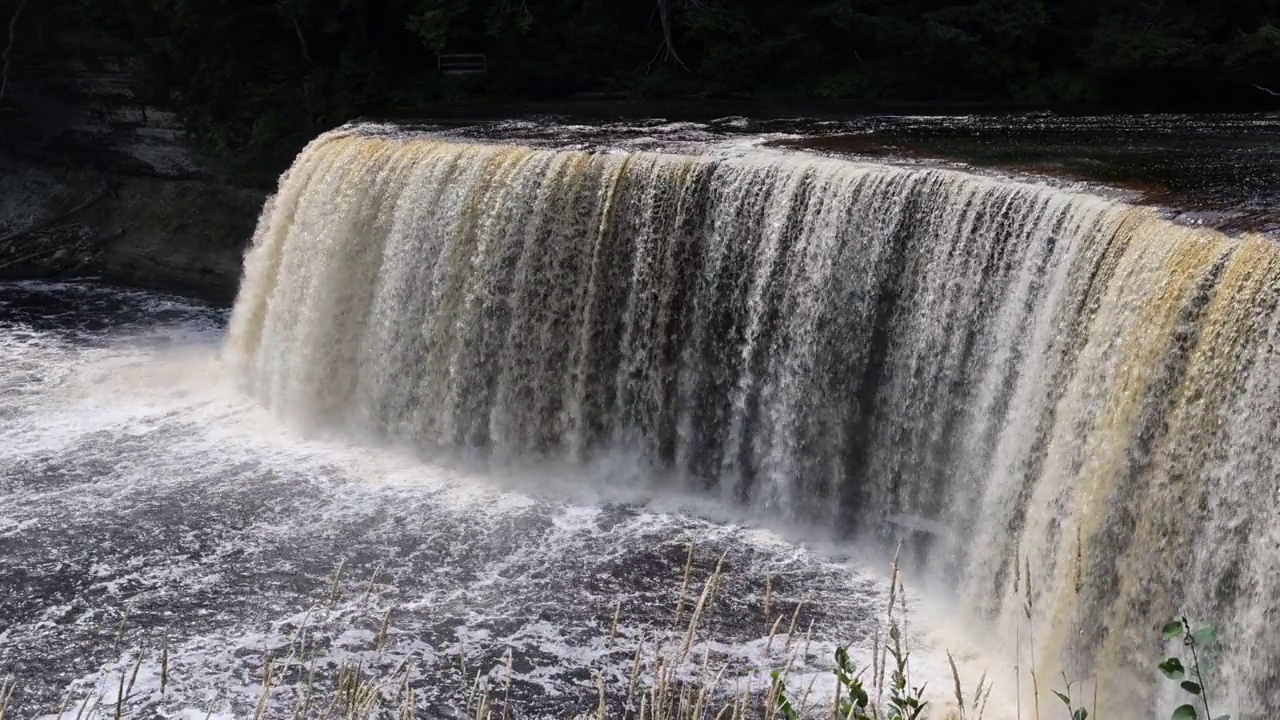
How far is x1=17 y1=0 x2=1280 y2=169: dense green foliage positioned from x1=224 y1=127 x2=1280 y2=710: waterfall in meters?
4.89

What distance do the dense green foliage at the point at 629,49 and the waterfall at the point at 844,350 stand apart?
4888 mm

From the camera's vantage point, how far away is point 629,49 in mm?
17875

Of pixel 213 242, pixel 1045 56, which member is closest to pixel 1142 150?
pixel 1045 56

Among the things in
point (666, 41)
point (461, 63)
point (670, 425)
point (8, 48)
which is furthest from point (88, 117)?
point (670, 425)

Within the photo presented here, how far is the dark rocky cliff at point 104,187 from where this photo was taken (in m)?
17.6

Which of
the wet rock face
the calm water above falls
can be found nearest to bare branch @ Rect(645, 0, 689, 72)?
the calm water above falls

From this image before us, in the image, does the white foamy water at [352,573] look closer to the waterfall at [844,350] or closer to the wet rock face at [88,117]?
the waterfall at [844,350]

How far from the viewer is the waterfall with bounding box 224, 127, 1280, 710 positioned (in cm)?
640

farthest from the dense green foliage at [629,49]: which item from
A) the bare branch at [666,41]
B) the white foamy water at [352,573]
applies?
the white foamy water at [352,573]

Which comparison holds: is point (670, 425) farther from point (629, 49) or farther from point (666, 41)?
point (629, 49)

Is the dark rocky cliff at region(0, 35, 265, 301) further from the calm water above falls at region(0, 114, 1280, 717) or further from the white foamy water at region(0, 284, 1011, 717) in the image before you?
the white foamy water at region(0, 284, 1011, 717)

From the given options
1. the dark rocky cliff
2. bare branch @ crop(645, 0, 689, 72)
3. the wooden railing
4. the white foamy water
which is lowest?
the white foamy water

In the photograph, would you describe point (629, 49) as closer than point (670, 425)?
No

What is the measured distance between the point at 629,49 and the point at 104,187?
8.36m
